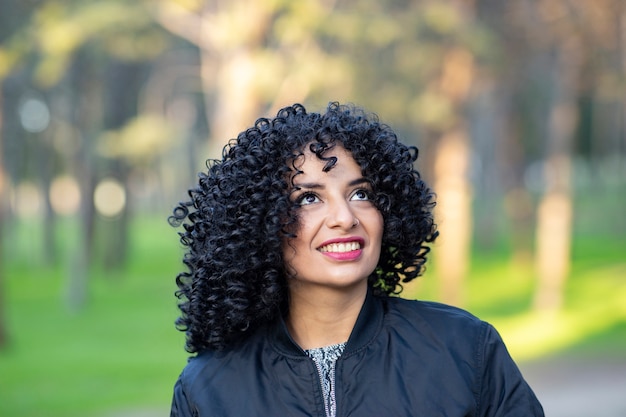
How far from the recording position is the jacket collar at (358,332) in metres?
2.91

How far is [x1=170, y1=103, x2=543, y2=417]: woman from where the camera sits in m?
2.82

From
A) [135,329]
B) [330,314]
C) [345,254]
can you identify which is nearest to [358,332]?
[330,314]

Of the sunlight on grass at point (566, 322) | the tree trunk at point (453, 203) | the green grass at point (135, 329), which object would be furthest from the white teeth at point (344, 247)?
the tree trunk at point (453, 203)

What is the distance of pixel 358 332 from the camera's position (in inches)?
115

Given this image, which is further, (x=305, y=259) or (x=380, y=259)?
(x=380, y=259)

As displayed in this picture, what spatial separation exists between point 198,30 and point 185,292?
823 centimetres

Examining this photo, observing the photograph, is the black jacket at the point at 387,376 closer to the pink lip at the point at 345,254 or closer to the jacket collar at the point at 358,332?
the jacket collar at the point at 358,332

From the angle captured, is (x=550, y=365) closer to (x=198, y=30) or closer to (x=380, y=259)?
(x=198, y=30)

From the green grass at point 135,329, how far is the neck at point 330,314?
7.67 metres

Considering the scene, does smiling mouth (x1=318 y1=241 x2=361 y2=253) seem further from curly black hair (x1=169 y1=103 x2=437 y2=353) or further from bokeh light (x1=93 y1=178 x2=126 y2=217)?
bokeh light (x1=93 y1=178 x2=126 y2=217)

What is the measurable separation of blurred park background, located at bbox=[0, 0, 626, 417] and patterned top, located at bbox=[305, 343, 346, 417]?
1.06 metres

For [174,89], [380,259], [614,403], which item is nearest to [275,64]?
[614,403]

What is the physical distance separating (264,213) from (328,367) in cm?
52

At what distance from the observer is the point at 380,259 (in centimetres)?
328
